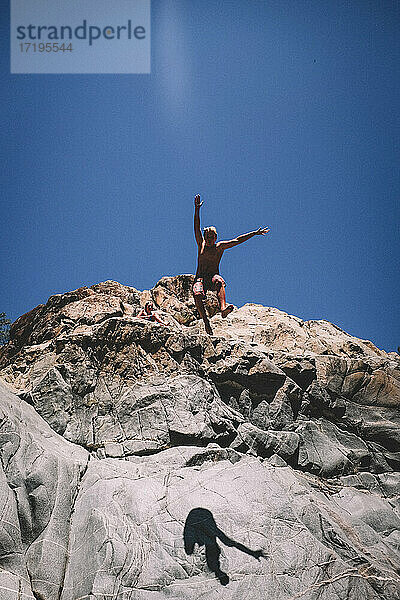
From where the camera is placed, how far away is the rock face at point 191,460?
691 cm

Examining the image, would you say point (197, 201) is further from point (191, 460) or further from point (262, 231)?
point (191, 460)

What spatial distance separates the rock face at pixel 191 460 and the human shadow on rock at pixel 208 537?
2cm

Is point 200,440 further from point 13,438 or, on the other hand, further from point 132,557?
point 13,438

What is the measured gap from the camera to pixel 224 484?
27.5 ft

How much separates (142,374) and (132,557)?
451cm

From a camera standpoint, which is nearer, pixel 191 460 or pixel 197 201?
pixel 191 460

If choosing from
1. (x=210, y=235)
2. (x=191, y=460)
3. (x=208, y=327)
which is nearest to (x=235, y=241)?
(x=210, y=235)

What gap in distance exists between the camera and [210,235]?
1422 centimetres

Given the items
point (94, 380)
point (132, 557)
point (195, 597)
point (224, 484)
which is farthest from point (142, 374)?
point (195, 597)

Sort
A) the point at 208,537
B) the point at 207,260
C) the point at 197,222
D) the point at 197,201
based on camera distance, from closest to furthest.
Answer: the point at 208,537 < the point at 197,201 < the point at 197,222 < the point at 207,260

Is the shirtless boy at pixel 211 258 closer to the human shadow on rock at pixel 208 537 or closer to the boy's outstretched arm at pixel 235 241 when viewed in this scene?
the boy's outstretched arm at pixel 235 241

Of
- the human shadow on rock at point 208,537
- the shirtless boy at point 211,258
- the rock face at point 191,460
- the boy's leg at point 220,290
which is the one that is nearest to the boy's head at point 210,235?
the shirtless boy at point 211,258

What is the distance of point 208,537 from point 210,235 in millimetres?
9284

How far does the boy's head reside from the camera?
1423 cm
